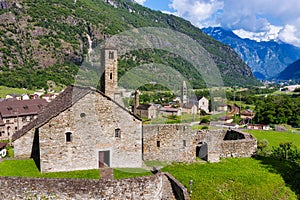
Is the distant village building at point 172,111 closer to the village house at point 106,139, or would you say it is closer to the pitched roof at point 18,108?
the pitched roof at point 18,108

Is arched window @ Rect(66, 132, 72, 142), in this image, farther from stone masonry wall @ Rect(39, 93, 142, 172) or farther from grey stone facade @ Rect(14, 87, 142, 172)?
stone masonry wall @ Rect(39, 93, 142, 172)

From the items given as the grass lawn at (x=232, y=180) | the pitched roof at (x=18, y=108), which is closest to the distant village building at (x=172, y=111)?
the pitched roof at (x=18, y=108)

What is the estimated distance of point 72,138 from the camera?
21.2m

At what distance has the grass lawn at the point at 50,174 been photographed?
20414 mm

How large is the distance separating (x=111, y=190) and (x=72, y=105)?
6.95 metres

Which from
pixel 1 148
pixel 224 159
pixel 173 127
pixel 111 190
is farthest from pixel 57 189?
pixel 1 148

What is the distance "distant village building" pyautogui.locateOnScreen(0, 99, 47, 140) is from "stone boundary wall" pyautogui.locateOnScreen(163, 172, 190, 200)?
149ft

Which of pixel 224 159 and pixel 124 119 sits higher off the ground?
pixel 124 119

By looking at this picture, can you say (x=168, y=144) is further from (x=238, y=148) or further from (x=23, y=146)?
(x=23, y=146)

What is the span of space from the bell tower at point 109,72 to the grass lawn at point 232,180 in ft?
29.6

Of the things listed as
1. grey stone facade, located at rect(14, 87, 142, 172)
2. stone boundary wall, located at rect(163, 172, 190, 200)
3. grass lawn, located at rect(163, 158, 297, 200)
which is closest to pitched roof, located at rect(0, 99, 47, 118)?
grey stone facade, located at rect(14, 87, 142, 172)

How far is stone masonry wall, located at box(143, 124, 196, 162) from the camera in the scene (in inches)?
984

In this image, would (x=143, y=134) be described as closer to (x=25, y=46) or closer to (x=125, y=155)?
(x=125, y=155)

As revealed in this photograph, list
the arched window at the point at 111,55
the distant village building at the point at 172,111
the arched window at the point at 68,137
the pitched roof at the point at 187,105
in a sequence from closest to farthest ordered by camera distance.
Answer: the arched window at the point at 68,137 → the arched window at the point at 111,55 → the distant village building at the point at 172,111 → the pitched roof at the point at 187,105
